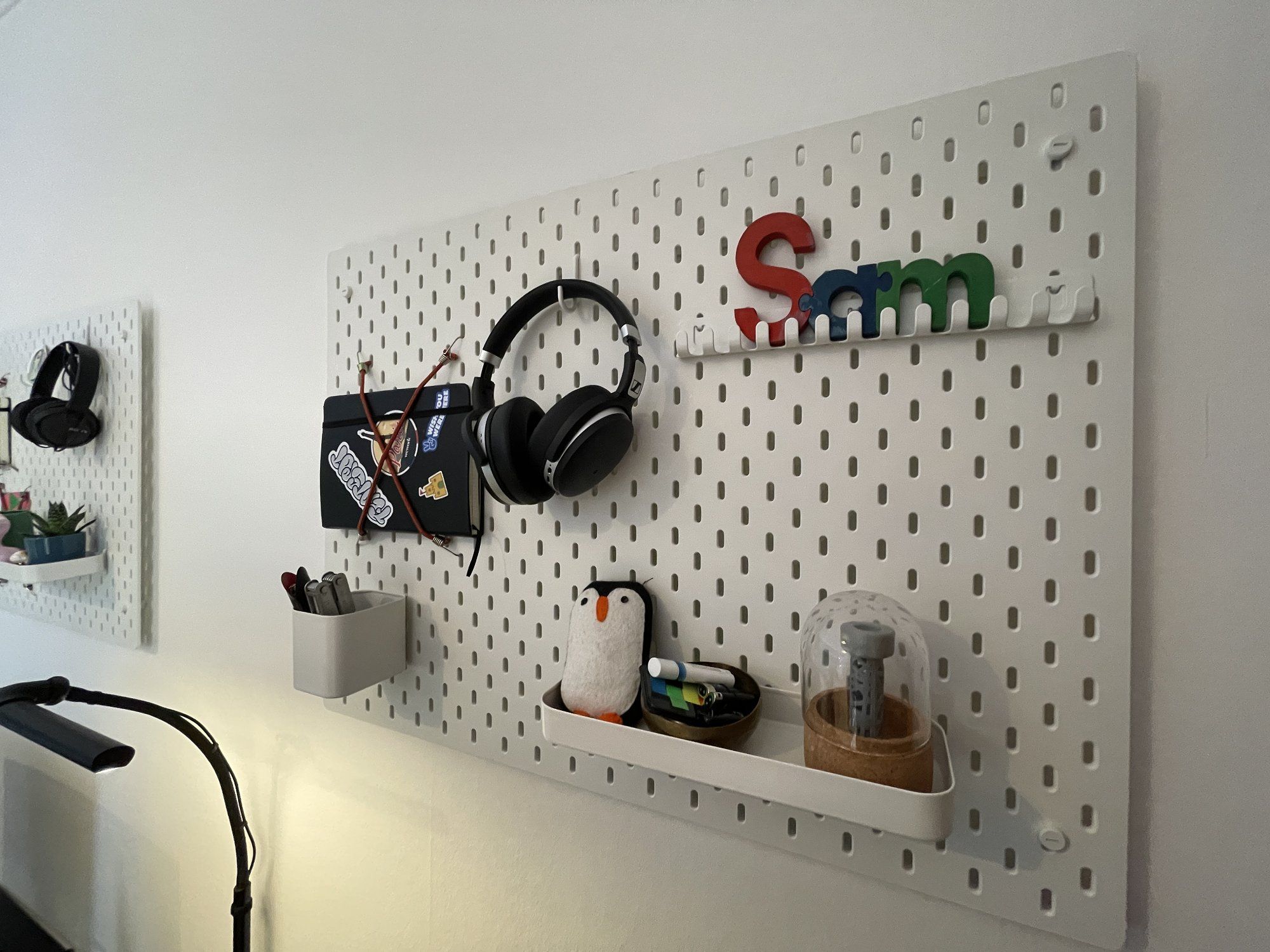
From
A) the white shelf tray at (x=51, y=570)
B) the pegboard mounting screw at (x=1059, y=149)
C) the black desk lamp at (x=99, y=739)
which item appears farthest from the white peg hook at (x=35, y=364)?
the pegboard mounting screw at (x=1059, y=149)

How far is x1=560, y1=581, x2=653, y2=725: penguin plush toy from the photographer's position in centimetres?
58

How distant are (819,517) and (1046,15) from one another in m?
0.49

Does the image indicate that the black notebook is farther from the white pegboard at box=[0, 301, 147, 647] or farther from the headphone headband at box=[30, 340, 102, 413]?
the headphone headband at box=[30, 340, 102, 413]

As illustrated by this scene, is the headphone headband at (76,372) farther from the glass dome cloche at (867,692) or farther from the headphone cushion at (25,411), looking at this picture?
the glass dome cloche at (867,692)

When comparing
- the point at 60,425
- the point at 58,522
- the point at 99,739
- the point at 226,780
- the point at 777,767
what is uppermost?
the point at 60,425

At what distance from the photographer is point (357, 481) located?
0.82 m

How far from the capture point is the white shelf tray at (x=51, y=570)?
117 centimetres

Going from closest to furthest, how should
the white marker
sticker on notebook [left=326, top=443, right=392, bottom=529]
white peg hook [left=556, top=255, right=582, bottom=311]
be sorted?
the white marker, white peg hook [left=556, top=255, right=582, bottom=311], sticker on notebook [left=326, top=443, right=392, bottom=529]

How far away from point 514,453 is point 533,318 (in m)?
0.21

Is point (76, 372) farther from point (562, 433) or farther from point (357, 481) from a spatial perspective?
point (562, 433)

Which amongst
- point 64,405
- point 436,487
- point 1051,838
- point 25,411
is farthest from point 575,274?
point 25,411

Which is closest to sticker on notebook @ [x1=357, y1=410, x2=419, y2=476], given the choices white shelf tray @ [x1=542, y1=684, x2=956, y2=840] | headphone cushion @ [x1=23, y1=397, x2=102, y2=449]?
white shelf tray @ [x1=542, y1=684, x2=956, y2=840]

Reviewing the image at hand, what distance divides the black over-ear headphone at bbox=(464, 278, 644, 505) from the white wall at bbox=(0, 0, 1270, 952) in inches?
9.5

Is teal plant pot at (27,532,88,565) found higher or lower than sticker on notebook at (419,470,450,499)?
lower
